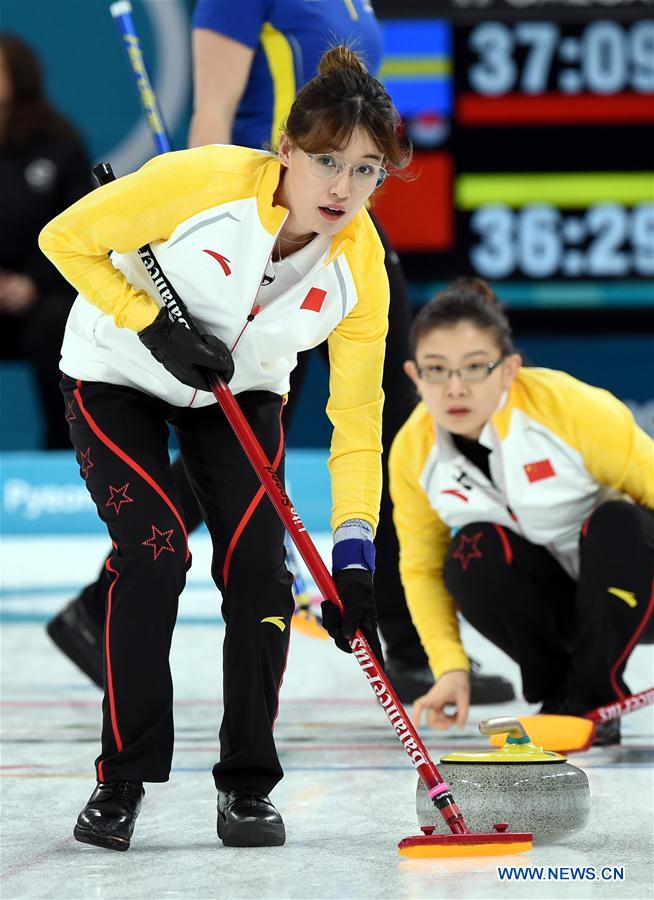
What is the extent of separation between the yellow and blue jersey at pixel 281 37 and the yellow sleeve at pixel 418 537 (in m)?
0.63

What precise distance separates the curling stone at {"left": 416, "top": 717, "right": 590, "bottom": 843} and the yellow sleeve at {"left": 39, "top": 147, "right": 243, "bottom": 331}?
2.50ft

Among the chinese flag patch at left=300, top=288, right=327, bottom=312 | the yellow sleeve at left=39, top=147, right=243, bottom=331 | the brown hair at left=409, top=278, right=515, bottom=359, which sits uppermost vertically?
the yellow sleeve at left=39, top=147, right=243, bottom=331

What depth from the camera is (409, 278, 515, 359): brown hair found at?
110 inches

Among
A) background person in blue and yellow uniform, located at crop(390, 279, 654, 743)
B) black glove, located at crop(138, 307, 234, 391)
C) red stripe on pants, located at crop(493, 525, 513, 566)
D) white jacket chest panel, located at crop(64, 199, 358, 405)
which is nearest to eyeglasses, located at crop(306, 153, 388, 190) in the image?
white jacket chest panel, located at crop(64, 199, 358, 405)

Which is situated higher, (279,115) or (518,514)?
(279,115)

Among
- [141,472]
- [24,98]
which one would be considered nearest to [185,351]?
[141,472]

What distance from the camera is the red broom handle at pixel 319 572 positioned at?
208 cm

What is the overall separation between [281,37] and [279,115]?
147mm

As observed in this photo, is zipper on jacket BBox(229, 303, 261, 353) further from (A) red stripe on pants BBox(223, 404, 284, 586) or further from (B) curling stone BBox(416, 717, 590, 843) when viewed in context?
A: (B) curling stone BBox(416, 717, 590, 843)

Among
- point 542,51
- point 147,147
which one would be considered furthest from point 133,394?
point 147,147

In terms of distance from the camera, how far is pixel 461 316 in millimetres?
2783

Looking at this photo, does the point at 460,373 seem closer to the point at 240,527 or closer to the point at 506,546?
the point at 506,546

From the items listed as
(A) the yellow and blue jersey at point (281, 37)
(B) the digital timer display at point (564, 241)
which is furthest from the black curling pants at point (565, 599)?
(B) the digital timer display at point (564, 241)

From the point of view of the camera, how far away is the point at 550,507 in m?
2.82
